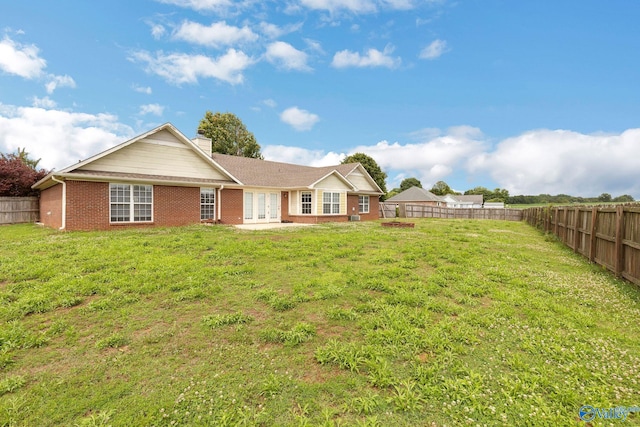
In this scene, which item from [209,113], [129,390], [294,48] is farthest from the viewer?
[209,113]

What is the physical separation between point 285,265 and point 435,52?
15564 millimetres

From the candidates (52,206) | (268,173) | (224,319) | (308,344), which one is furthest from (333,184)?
(308,344)

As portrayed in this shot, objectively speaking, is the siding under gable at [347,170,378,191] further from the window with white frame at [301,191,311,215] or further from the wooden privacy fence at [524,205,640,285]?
the wooden privacy fence at [524,205,640,285]

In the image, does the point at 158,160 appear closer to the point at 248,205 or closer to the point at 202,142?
the point at 202,142

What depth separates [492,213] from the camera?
35.4 m

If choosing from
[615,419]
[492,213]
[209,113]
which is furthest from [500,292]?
[209,113]

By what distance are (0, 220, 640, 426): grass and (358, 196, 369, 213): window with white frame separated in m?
19.4

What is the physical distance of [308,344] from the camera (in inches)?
148

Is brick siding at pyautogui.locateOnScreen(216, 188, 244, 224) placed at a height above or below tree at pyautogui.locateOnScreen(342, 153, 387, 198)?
below

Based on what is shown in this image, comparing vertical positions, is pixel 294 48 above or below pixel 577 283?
above

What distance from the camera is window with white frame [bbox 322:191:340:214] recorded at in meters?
22.1

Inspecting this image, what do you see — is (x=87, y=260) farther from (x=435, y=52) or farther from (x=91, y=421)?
(x=435, y=52)

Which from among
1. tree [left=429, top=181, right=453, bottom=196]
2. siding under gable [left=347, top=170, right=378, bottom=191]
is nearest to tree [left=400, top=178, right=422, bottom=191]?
tree [left=429, top=181, right=453, bottom=196]

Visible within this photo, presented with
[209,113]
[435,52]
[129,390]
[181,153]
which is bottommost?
[129,390]
